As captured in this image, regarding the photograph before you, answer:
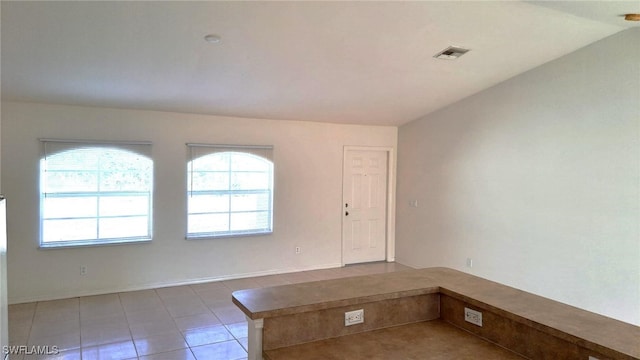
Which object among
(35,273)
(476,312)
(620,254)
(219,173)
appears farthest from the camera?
(219,173)

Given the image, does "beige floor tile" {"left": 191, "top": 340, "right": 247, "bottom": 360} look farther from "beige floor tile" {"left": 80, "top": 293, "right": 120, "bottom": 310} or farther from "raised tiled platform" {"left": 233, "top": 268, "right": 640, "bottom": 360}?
"raised tiled platform" {"left": 233, "top": 268, "right": 640, "bottom": 360}

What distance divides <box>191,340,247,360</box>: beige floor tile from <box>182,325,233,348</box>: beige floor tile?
9 cm

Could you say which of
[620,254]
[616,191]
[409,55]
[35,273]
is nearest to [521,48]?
[409,55]

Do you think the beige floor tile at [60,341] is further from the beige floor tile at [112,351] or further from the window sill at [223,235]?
the window sill at [223,235]

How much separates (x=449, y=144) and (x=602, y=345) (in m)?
4.90

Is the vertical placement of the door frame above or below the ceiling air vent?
below

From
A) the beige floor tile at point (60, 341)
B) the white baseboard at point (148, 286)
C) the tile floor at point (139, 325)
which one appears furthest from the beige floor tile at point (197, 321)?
the white baseboard at point (148, 286)

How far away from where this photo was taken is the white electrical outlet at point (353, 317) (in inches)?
72.7

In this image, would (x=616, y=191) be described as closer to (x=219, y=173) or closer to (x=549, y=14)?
(x=549, y=14)

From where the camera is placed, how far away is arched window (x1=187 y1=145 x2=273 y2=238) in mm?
5715

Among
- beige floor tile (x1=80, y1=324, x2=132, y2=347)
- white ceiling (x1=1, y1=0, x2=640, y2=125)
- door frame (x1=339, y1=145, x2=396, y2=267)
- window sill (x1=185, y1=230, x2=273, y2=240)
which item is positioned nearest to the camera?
white ceiling (x1=1, y1=0, x2=640, y2=125)

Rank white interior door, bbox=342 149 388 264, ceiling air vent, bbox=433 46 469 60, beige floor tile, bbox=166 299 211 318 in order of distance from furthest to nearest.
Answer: white interior door, bbox=342 149 388 264, beige floor tile, bbox=166 299 211 318, ceiling air vent, bbox=433 46 469 60

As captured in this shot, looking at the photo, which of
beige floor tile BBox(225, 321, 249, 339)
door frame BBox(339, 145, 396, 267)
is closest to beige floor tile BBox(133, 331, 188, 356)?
beige floor tile BBox(225, 321, 249, 339)

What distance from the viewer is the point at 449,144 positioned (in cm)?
608
